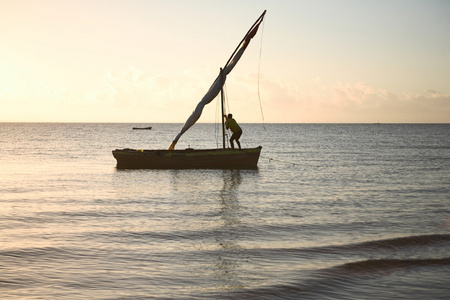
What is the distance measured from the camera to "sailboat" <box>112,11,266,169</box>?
100ft

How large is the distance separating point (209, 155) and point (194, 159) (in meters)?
1.09

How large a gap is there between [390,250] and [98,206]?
1040 centimetres

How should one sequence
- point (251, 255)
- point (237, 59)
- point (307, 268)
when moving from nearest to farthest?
point (307, 268)
point (251, 255)
point (237, 59)

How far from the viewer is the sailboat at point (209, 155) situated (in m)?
30.6

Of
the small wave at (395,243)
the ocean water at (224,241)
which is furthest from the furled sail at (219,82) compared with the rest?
the small wave at (395,243)

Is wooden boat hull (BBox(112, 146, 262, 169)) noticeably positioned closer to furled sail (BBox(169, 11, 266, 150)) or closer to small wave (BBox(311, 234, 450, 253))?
furled sail (BBox(169, 11, 266, 150))

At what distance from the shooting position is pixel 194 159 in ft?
102

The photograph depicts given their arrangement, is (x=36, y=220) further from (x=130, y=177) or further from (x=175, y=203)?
(x=130, y=177)

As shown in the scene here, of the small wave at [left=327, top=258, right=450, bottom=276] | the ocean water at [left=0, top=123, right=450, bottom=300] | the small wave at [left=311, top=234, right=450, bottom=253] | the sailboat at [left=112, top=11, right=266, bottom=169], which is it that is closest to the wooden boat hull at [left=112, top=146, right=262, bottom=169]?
the sailboat at [left=112, top=11, right=266, bottom=169]

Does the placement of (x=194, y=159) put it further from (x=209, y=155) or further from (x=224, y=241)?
(x=224, y=241)

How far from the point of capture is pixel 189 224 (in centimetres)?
1475

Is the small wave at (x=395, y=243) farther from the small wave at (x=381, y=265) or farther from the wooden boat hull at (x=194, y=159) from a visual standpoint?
the wooden boat hull at (x=194, y=159)

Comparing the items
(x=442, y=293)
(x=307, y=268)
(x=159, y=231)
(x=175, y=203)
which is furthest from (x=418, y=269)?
(x=175, y=203)

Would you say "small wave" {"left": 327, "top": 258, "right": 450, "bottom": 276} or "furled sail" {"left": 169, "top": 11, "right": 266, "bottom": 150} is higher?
"furled sail" {"left": 169, "top": 11, "right": 266, "bottom": 150}
